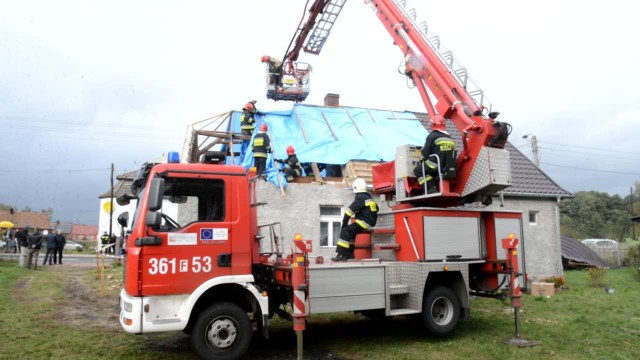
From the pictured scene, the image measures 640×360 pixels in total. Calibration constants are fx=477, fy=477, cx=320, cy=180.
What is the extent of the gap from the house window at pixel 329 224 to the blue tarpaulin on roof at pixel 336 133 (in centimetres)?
136

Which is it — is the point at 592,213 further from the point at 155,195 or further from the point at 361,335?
the point at 155,195

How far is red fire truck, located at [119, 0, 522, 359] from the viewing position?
229 inches

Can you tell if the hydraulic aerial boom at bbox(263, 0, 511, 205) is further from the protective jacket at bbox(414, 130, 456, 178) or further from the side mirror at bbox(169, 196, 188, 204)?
the side mirror at bbox(169, 196, 188, 204)

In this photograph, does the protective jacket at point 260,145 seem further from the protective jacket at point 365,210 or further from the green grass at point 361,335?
the protective jacket at point 365,210

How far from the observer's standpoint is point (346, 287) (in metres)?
6.69

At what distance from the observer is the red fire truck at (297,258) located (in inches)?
229

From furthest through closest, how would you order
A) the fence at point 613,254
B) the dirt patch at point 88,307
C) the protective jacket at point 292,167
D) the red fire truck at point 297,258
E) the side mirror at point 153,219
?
the fence at point 613,254 < the protective jacket at point 292,167 < the dirt patch at point 88,307 < the red fire truck at point 297,258 < the side mirror at point 153,219

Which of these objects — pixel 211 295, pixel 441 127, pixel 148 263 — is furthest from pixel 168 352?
pixel 441 127

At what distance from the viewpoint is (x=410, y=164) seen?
833cm

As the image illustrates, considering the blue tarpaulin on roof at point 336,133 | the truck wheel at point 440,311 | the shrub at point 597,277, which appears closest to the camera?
the truck wheel at point 440,311

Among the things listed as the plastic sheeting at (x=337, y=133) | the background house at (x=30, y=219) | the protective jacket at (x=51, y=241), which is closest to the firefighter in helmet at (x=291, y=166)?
the plastic sheeting at (x=337, y=133)

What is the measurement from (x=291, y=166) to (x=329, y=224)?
6.03 ft

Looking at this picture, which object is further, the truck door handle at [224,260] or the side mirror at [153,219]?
the truck door handle at [224,260]

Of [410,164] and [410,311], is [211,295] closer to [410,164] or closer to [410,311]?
[410,311]
